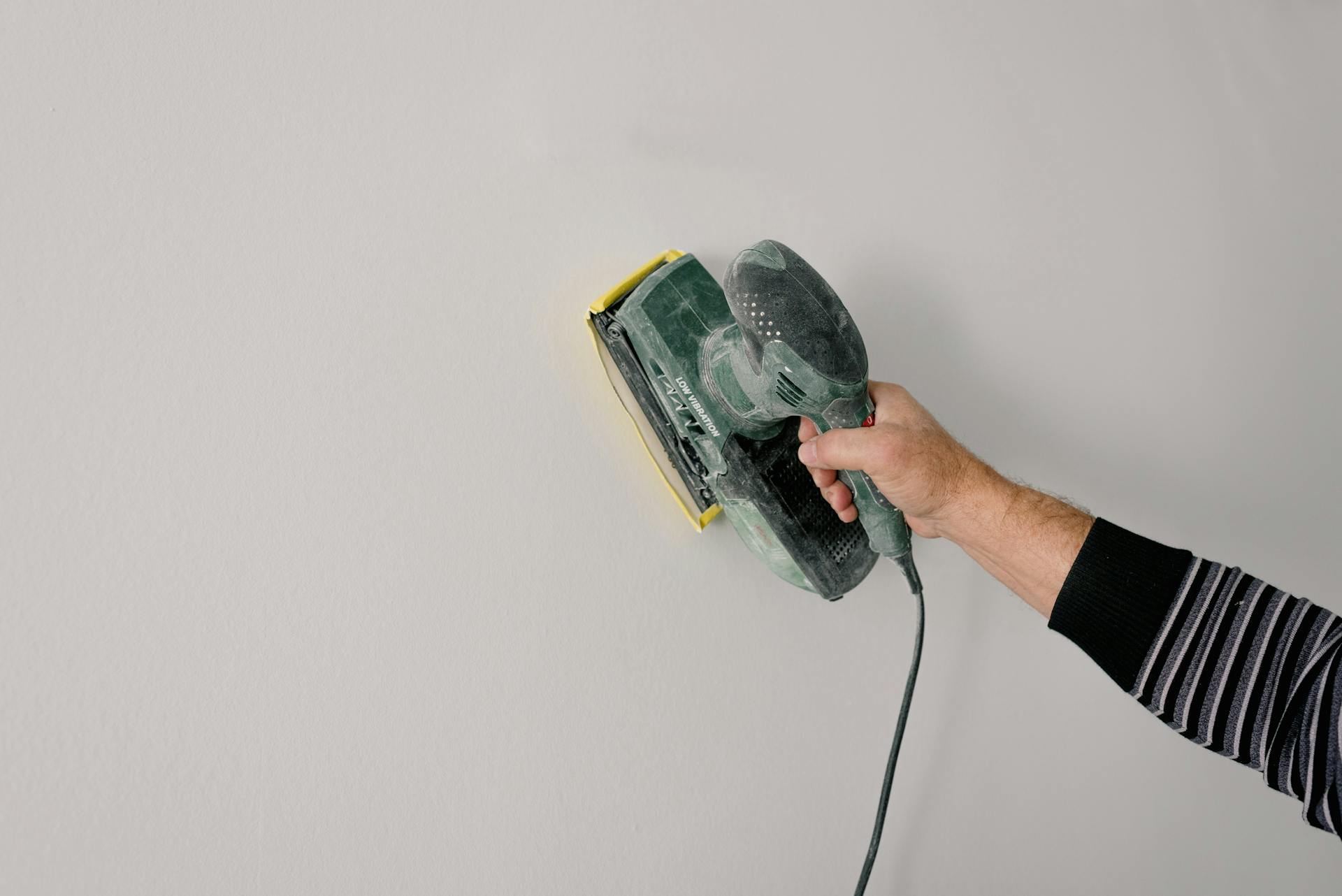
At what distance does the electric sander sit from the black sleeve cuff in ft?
0.59

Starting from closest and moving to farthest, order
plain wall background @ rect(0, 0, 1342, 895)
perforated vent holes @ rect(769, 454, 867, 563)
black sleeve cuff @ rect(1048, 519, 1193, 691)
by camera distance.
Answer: plain wall background @ rect(0, 0, 1342, 895) → black sleeve cuff @ rect(1048, 519, 1193, 691) → perforated vent holes @ rect(769, 454, 867, 563)

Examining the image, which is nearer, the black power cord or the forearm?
the forearm

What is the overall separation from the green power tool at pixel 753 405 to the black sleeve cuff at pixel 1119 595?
183 millimetres

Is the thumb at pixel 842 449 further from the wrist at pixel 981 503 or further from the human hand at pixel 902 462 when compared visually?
the wrist at pixel 981 503

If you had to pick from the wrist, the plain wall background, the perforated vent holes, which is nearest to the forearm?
the wrist

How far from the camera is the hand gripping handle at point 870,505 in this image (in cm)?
93

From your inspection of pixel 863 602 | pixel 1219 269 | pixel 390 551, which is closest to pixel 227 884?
pixel 390 551

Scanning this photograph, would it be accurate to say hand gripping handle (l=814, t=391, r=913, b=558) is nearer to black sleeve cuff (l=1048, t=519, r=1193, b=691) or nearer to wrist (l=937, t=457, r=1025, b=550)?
wrist (l=937, t=457, r=1025, b=550)

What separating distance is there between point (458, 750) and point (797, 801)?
43 centimetres

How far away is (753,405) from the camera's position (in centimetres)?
94

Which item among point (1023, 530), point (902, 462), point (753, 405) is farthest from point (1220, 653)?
point (753, 405)

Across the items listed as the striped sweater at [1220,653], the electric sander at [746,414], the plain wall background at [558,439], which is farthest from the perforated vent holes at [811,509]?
the striped sweater at [1220,653]

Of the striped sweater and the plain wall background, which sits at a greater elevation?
the plain wall background

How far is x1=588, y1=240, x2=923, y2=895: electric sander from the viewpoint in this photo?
891 mm
